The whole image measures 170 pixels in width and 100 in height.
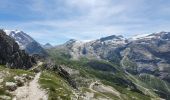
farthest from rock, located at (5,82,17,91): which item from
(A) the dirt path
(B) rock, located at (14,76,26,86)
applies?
(B) rock, located at (14,76,26,86)

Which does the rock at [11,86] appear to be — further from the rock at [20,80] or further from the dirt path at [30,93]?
the rock at [20,80]

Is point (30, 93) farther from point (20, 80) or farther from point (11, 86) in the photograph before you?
point (20, 80)

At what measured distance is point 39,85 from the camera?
14925 centimetres

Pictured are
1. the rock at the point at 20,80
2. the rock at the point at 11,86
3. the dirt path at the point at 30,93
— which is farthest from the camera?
the rock at the point at 20,80

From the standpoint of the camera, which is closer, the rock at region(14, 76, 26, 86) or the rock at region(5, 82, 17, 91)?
the rock at region(5, 82, 17, 91)

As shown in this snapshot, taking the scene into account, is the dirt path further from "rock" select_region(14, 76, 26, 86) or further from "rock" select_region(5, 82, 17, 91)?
"rock" select_region(14, 76, 26, 86)

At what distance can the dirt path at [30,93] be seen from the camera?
12781 centimetres

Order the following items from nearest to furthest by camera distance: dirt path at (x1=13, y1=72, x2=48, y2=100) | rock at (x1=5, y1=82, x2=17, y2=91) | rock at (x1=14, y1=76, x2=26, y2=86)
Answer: dirt path at (x1=13, y1=72, x2=48, y2=100) → rock at (x1=5, y1=82, x2=17, y2=91) → rock at (x1=14, y1=76, x2=26, y2=86)

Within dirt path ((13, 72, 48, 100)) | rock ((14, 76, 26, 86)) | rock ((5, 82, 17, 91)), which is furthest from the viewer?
rock ((14, 76, 26, 86))

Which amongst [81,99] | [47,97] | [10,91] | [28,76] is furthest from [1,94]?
[28,76]

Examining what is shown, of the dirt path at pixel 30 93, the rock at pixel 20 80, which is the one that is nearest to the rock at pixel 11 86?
the dirt path at pixel 30 93

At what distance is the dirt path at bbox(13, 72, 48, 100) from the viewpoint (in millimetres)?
127812

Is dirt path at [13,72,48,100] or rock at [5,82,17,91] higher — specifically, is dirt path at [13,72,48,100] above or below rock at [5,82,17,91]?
below

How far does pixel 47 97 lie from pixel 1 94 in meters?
19.2
